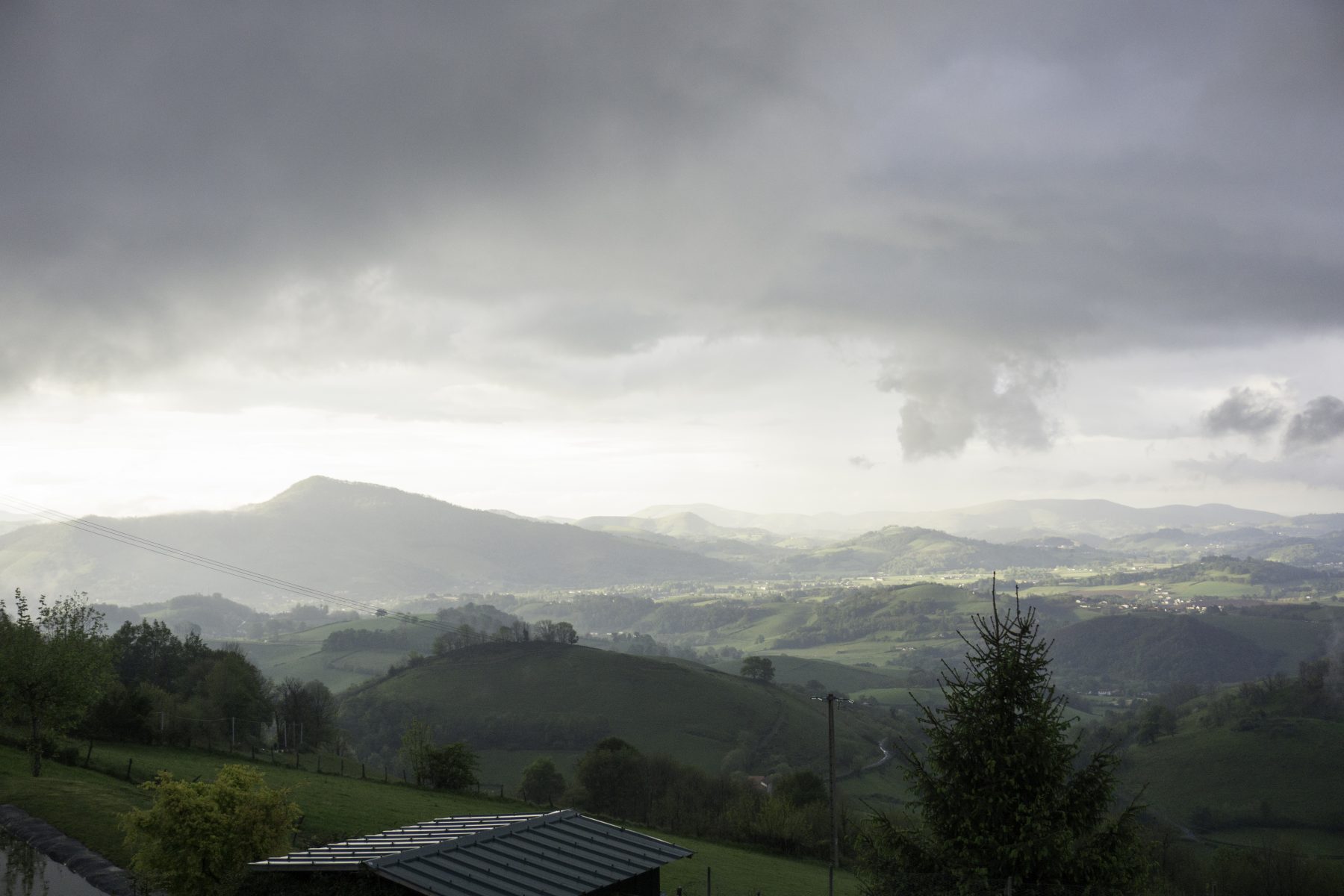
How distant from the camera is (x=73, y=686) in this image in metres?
44.9

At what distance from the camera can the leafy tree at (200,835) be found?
24922 mm

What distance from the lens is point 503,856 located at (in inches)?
915

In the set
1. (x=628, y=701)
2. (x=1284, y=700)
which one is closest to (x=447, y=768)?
(x=628, y=701)

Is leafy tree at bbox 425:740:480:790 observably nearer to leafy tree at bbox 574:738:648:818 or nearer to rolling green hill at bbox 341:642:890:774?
leafy tree at bbox 574:738:648:818

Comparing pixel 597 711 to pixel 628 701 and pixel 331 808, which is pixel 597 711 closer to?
pixel 628 701

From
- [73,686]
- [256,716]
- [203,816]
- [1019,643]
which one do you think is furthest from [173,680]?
[1019,643]

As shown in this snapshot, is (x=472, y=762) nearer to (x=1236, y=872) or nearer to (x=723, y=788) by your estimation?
(x=723, y=788)

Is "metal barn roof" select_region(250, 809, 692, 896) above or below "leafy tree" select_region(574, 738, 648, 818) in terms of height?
above

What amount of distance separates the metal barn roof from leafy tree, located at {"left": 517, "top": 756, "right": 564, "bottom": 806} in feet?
206

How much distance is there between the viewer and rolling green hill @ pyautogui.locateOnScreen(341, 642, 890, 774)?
424 feet

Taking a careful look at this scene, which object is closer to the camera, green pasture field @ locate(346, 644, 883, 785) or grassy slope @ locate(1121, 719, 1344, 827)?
grassy slope @ locate(1121, 719, 1344, 827)

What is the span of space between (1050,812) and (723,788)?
2743 inches

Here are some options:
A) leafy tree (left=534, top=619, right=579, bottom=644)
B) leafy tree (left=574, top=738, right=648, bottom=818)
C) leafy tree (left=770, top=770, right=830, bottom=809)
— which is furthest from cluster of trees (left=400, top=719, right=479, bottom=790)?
leafy tree (left=534, top=619, right=579, bottom=644)

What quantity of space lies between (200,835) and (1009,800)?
2175cm
